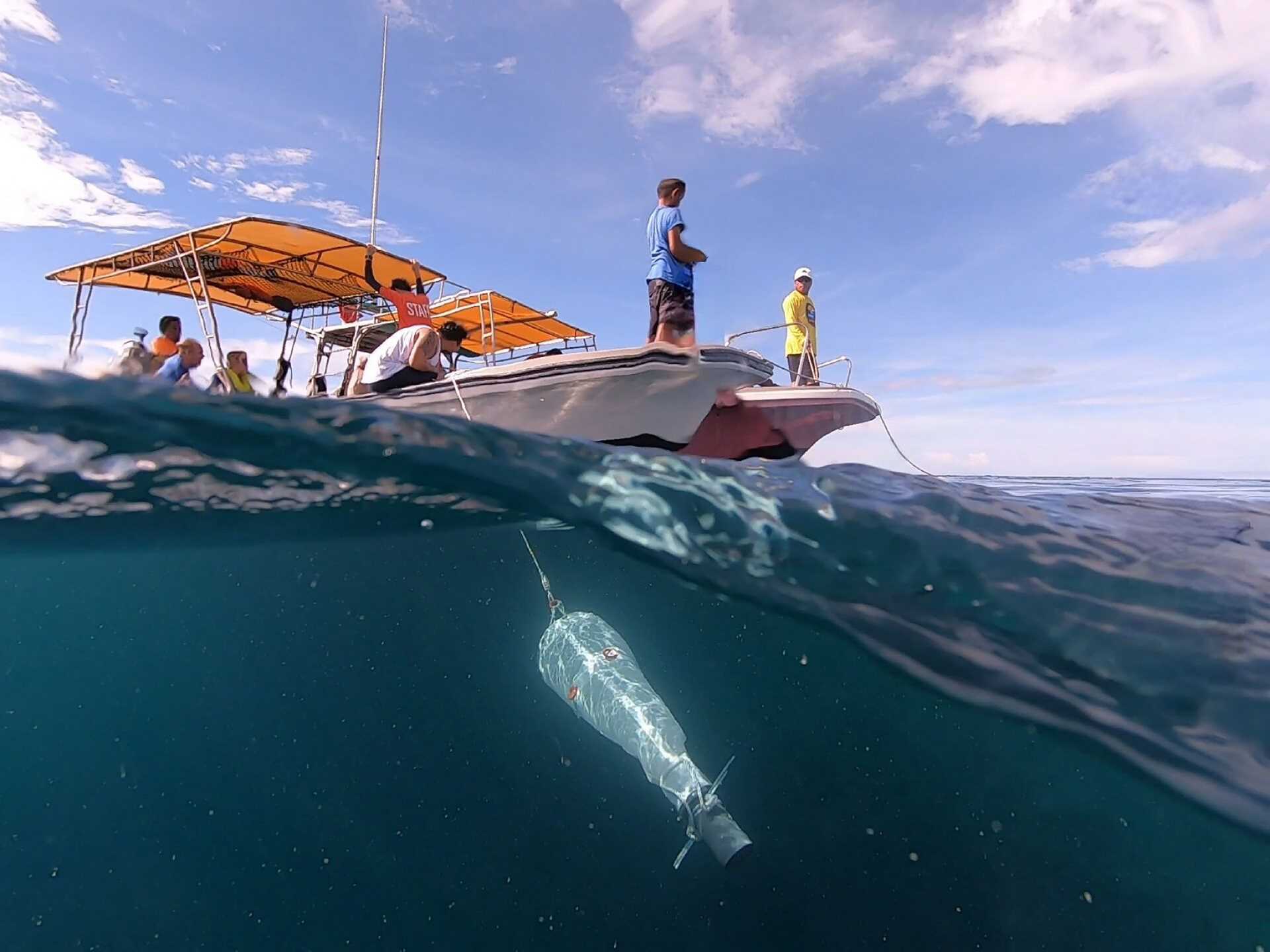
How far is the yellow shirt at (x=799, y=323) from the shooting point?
994cm

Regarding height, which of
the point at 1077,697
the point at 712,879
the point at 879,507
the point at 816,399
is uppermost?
the point at 816,399

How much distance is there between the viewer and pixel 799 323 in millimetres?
9977

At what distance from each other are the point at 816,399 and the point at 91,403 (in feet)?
26.1

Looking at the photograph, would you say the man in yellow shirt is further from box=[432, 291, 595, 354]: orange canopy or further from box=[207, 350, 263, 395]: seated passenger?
box=[207, 350, 263, 395]: seated passenger


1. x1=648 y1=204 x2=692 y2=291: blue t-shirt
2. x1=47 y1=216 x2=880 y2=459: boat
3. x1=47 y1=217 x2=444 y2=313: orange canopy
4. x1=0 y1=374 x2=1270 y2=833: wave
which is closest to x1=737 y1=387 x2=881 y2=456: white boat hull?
x1=47 y1=216 x2=880 y2=459: boat

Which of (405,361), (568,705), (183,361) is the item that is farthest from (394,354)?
(568,705)

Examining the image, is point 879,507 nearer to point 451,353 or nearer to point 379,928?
point 451,353

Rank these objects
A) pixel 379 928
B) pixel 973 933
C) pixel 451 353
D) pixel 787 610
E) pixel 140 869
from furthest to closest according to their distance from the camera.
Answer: pixel 140 869 → pixel 379 928 → pixel 973 933 → pixel 451 353 → pixel 787 610

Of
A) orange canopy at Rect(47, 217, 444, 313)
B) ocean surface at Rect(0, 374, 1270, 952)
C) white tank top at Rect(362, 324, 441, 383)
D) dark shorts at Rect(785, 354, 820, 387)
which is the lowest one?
ocean surface at Rect(0, 374, 1270, 952)

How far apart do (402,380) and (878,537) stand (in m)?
6.12

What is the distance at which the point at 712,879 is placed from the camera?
12094mm

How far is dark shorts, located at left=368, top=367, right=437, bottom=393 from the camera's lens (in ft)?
27.4

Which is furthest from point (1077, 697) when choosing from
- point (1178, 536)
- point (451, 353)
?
point (451, 353)

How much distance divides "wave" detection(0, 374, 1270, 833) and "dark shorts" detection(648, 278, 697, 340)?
11.8ft
